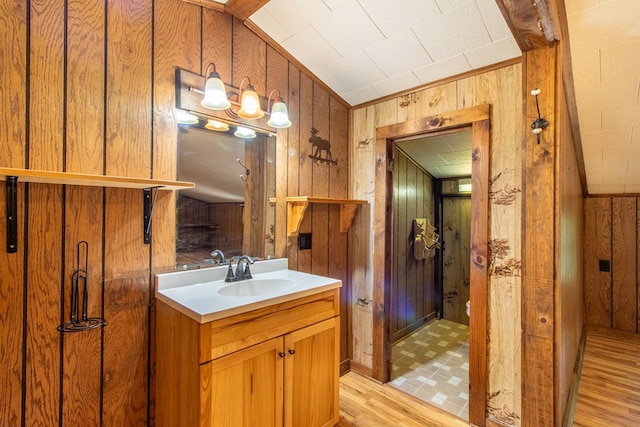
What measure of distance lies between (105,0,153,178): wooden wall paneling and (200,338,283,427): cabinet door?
957 millimetres

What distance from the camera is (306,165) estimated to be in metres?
2.16

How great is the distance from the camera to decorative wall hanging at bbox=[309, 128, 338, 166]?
2203 mm

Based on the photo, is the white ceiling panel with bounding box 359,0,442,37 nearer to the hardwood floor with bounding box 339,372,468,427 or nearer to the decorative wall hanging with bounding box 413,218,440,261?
the decorative wall hanging with bounding box 413,218,440,261

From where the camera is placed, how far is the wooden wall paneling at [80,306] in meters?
1.21

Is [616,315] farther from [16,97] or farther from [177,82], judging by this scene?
[16,97]

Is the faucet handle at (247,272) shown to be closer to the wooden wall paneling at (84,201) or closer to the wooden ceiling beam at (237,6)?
the wooden wall paneling at (84,201)

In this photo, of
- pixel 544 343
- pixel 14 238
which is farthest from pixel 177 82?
pixel 544 343

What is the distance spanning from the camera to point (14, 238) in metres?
1.10

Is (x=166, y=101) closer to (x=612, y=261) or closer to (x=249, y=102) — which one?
(x=249, y=102)

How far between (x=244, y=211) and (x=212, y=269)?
16.0 inches

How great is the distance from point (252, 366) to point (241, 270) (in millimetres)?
549

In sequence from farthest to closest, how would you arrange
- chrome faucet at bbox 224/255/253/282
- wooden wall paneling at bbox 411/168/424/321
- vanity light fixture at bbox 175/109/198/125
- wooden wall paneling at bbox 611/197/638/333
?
wooden wall paneling at bbox 411/168/424/321, wooden wall paneling at bbox 611/197/638/333, chrome faucet at bbox 224/255/253/282, vanity light fixture at bbox 175/109/198/125

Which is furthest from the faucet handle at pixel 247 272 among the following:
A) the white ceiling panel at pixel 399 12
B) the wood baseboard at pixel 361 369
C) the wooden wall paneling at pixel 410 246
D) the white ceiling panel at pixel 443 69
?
the wooden wall paneling at pixel 410 246

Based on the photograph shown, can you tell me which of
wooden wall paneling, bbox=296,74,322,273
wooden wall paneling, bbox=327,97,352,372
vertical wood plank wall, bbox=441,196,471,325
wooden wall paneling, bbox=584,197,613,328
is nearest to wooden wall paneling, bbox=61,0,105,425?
wooden wall paneling, bbox=296,74,322,273
